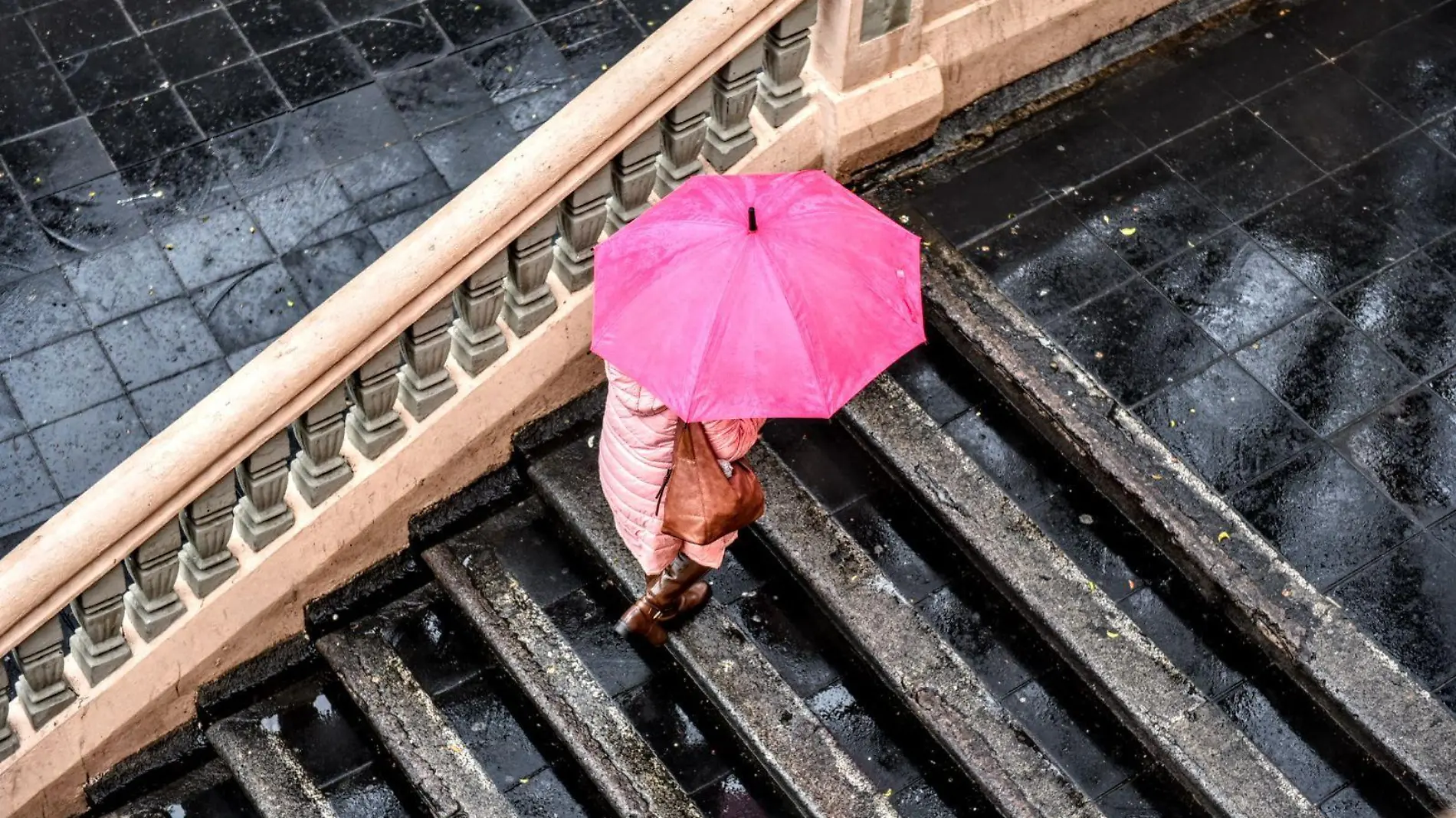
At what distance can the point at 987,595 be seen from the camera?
19.7 feet

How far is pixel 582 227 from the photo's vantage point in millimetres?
5930

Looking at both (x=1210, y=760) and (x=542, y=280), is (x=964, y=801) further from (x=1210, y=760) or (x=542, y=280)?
(x=542, y=280)

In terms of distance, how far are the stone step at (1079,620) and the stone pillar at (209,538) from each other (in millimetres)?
2288

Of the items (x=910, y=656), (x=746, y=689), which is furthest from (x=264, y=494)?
(x=910, y=656)

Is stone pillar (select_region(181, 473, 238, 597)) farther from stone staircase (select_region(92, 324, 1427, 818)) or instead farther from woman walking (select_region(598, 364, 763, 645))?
woman walking (select_region(598, 364, 763, 645))

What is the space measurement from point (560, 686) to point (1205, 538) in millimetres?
2361

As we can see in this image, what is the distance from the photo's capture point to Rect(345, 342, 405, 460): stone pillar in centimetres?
568

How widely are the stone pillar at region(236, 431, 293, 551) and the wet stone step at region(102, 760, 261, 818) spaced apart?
95 centimetres

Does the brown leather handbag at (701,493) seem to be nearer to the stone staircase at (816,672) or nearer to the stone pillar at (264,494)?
the stone staircase at (816,672)

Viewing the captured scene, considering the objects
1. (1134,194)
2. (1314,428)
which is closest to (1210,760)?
(1314,428)

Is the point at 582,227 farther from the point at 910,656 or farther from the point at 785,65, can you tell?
the point at 910,656

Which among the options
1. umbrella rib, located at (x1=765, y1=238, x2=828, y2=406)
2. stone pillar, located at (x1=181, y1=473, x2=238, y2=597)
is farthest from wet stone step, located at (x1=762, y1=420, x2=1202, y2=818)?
stone pillar, located at (x1=181, y1=473, x2=238, y2=597)

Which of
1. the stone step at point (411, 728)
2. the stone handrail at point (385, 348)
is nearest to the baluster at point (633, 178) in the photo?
the stone handrail at point (385, 348)

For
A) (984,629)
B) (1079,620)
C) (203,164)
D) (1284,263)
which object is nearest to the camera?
(1079,620)
